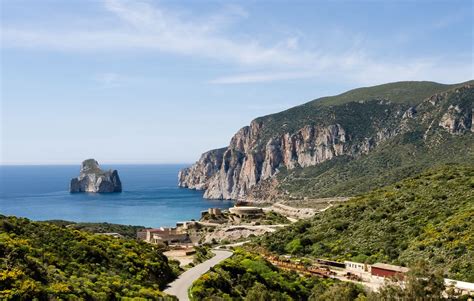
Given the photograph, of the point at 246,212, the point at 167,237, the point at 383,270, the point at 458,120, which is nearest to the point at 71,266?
the point at 383,270

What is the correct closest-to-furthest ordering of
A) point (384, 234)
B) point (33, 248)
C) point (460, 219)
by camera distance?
point (33, 248)
point (460, 219)
point (384, 234)

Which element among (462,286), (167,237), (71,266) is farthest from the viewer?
(167,237)

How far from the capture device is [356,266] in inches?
1499

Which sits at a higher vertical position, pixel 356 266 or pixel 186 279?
pixel 186 279

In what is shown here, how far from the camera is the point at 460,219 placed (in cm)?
4109

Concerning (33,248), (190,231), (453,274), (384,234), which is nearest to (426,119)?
(190,231)

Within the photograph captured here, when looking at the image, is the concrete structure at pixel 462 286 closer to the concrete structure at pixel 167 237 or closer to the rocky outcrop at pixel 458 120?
the concrete structure at pixel 167 237

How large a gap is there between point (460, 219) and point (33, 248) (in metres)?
34.0

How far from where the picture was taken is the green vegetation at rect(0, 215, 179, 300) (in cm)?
1833

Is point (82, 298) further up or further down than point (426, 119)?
further down

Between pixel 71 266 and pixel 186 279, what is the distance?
704cm

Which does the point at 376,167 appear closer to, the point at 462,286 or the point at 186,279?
the point at 462,286

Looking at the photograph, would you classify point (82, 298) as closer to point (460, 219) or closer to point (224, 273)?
point (224, 273)

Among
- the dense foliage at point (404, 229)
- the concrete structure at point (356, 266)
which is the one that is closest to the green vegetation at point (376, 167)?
the dense foliage at point (404, 229)
